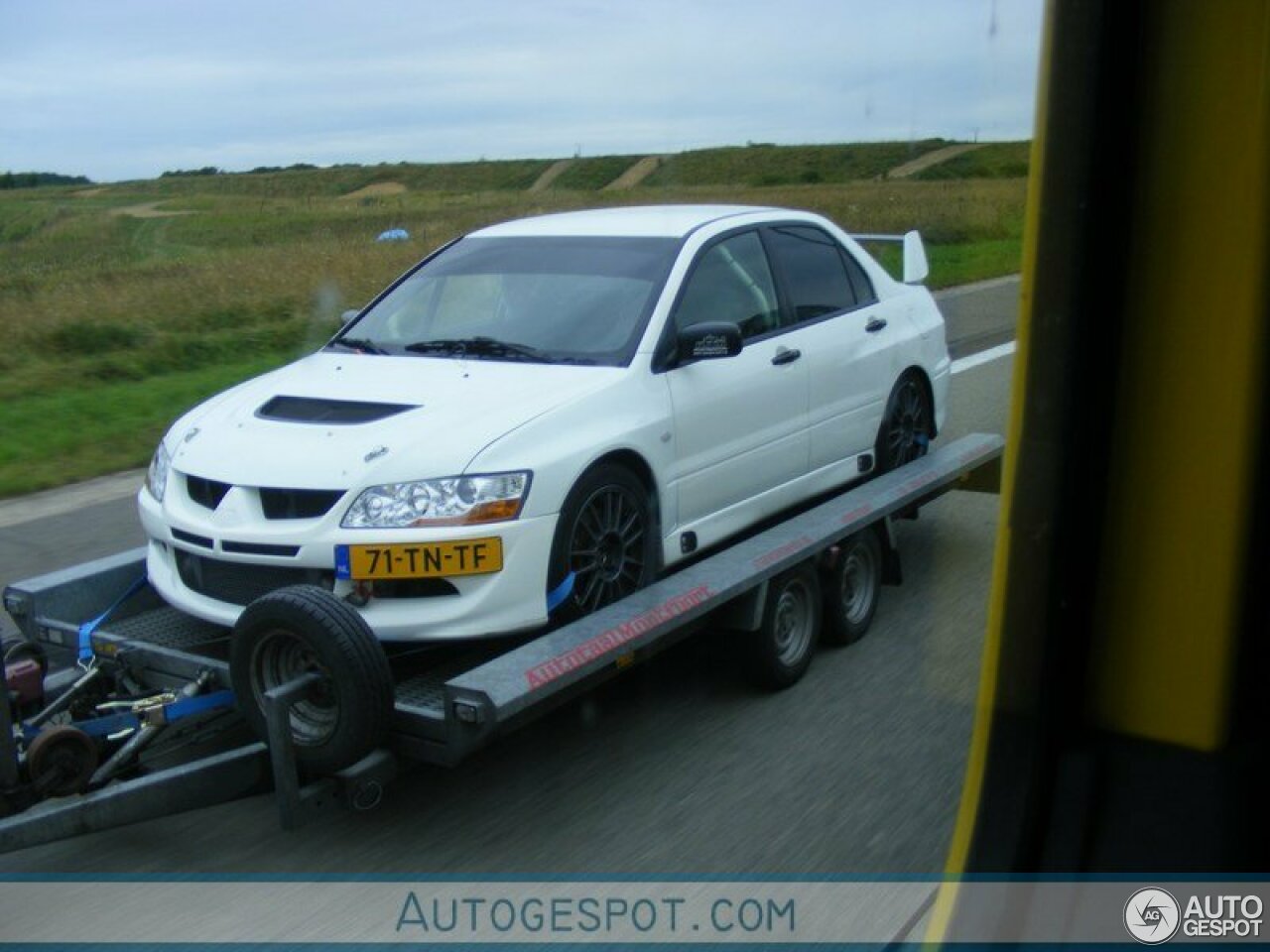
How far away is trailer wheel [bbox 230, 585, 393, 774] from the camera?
12.9 feet

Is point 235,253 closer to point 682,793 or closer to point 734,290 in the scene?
point 734,290

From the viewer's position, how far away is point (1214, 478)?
60.4 inches

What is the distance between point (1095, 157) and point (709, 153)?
5939 mm

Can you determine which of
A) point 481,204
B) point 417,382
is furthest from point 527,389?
point 481,204

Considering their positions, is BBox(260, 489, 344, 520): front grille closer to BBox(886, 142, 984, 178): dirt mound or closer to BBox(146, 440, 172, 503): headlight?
BBox(146, 440, 172, 503): headlight

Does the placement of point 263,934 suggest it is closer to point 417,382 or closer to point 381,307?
point 417,382

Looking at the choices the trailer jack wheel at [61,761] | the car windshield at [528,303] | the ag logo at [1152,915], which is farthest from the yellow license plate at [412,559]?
the ag logo at [1152,915]

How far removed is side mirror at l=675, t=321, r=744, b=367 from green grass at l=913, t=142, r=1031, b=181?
1.96 metres

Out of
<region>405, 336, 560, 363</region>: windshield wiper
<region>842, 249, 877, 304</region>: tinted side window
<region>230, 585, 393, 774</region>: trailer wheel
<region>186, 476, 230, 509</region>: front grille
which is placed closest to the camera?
<region>230, 585, 393, 774</region>: trailer wheel

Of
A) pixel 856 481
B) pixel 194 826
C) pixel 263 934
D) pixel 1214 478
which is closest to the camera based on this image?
pixel 1214 478

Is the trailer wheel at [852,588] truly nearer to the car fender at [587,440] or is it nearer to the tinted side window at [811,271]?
the car fender at [587,440]

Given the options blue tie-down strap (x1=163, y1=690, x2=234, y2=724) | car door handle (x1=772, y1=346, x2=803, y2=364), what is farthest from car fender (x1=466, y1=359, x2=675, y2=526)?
blue tie-down strap (x1=163, y1=690, x2=234, y2=724)

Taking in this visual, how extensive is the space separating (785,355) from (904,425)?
1331 millimetres

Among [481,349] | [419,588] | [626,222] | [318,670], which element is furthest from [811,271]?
[318,670]
